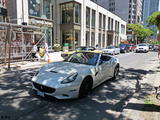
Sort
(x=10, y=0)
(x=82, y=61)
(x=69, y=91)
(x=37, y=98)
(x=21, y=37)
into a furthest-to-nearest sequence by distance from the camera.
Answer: (x=10, y=0) < (x=21, y=37) < (x=82, y=61) < (x=37, y=98) < (x=69, y=91)

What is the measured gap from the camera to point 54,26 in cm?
2322

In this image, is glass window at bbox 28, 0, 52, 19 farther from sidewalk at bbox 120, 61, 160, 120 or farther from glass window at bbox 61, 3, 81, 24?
sidewalk at bbox 120, 61, 160, 120

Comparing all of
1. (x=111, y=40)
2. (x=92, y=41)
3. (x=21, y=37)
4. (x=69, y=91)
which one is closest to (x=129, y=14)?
(x=111, y=40)

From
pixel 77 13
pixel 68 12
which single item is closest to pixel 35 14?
pixel 68 12

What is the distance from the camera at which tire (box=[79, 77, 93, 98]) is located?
4546 millimetres

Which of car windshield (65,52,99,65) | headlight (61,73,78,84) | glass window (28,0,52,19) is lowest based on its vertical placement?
headlight (61,73,78,84)

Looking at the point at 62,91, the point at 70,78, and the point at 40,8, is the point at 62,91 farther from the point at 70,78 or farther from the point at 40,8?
the point at 40,8

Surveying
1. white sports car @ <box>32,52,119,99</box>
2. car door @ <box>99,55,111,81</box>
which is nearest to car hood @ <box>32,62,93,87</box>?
white sports car @ <box>32,52,119,99</box>

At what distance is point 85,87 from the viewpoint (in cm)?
471

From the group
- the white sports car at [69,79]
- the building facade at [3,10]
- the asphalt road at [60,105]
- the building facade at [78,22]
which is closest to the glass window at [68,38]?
the building facade at [78,22]

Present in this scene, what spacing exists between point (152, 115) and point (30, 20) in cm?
1779

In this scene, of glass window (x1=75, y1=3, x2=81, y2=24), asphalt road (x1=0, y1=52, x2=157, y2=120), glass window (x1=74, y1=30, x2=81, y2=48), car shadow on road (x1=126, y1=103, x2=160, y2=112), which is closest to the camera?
asphalt road (x1=0, y1=52, x2=157, y2=120)

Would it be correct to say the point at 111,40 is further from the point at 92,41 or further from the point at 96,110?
the point at 96,110

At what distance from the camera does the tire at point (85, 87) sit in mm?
4546
